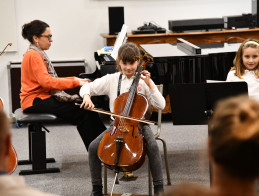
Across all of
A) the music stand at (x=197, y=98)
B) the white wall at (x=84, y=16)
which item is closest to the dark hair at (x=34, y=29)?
the music stand at (x=197, y=98)

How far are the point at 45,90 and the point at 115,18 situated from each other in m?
2.04

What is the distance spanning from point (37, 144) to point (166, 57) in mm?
1425

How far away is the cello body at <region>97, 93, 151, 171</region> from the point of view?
2.91m

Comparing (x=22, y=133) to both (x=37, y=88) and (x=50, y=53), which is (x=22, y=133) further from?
(x=37, y=88)

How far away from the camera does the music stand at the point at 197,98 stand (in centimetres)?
285

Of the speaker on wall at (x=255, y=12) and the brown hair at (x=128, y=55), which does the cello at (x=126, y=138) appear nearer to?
the brown hair at (x=128, y=55)

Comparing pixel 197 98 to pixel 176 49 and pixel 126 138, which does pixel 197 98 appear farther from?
pixel 176 49

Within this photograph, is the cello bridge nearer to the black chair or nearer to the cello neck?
the cello neck

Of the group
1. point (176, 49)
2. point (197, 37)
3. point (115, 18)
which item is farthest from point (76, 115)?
point (197, 37)

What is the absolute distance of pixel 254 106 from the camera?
0.97 metres

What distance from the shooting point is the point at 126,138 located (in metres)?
2.95

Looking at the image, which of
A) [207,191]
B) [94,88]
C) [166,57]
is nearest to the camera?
[207,191]

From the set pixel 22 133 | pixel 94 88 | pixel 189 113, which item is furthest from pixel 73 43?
pixel 189 113

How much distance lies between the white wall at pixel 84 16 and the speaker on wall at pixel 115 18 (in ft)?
0.95
